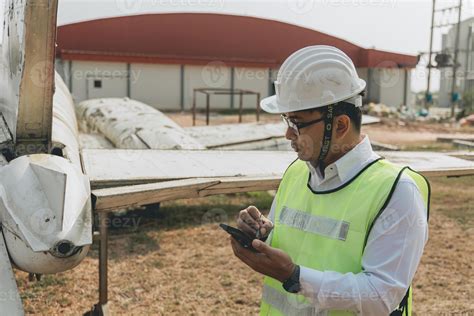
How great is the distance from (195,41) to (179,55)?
1.77 metres

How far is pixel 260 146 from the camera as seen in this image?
12.5 m

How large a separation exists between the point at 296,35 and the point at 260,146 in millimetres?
32243

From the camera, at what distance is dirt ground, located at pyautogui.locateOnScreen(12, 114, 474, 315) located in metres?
6.39

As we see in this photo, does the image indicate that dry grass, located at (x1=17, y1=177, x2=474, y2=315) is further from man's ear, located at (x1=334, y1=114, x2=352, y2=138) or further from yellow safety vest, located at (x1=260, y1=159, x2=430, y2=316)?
man's ear, located at (x1=334, y1=114, x2=352, y2=138)

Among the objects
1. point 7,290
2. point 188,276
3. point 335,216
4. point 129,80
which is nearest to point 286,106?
point 335,216

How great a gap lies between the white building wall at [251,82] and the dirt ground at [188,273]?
30.2 m

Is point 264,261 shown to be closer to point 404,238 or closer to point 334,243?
point 334,243

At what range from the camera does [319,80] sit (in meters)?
2.55

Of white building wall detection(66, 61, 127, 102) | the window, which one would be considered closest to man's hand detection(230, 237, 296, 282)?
white building wall detection(66, 61, 127, 102)

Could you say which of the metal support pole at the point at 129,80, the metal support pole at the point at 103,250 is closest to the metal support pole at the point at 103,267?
the metal support pole at the point at 103,250

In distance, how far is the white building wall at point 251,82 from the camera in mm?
40481

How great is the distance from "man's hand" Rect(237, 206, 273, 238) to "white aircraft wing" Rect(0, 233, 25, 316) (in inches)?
58.5

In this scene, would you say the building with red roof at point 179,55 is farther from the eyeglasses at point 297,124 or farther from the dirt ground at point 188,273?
the eyeglasses at point 297,124

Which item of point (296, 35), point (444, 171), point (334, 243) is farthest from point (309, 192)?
point (296, 35)
